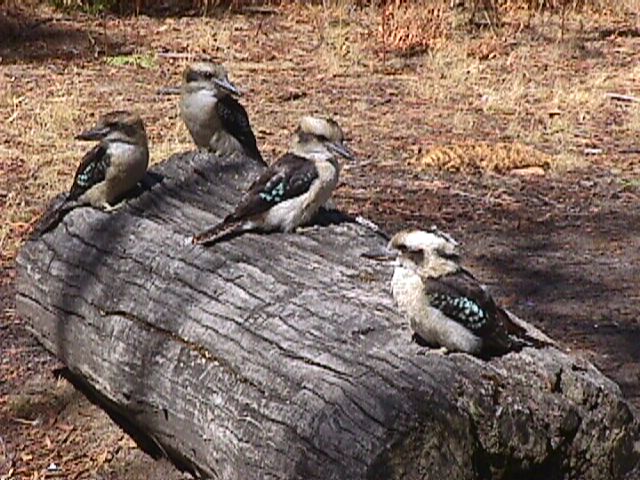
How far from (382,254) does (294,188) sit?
27.0 inches

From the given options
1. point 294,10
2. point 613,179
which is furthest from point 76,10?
point 613,179

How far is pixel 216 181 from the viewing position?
5.43 meters

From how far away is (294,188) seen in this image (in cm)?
496

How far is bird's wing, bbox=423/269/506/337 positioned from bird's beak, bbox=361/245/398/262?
0.62 feet

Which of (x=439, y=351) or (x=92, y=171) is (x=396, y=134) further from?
(x=439, y=351)

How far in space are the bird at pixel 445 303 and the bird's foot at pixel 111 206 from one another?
1.45 m

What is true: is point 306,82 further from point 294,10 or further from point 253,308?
point 253,308

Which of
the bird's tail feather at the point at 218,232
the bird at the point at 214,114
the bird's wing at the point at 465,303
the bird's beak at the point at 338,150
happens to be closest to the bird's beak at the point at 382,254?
the bird's wing at the point at 465,303

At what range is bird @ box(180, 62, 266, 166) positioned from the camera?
6.38 meters

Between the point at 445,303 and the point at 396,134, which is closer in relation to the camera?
the point at 445,303

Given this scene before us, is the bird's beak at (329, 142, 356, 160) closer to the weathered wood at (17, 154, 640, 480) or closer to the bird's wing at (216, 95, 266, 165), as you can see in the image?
the weathered wood at (17, 154, 640, 480)

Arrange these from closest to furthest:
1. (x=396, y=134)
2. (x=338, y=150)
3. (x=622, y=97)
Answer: (x=338, y=150) < (x=396, y=134) < (x=622, y=97)

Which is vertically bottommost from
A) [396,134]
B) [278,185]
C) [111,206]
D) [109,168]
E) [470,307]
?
[396,134]

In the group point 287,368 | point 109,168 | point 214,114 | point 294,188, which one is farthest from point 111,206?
point 287,368
